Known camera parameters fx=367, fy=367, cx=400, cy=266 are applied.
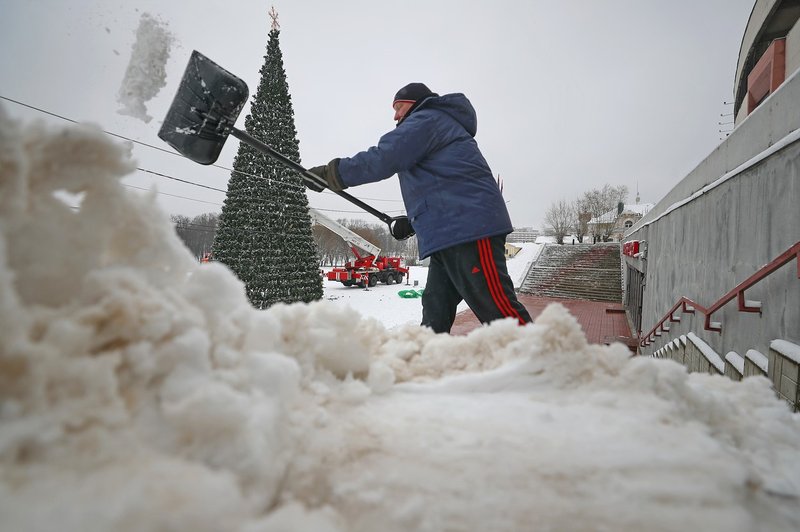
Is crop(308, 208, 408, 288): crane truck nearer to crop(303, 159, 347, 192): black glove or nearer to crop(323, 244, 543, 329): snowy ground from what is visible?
crop(323, 244, 543, 329): snowy ground

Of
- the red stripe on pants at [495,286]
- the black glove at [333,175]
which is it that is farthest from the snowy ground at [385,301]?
the red stripe on pants at [495,286]

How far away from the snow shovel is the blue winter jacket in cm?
73

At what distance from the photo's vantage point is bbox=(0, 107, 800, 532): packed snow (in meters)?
0.48

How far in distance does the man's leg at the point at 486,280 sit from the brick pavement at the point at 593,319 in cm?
773

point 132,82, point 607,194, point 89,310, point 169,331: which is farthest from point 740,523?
point 607,194

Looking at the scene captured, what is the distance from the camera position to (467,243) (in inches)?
93.8

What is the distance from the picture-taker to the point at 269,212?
10242 millimetres

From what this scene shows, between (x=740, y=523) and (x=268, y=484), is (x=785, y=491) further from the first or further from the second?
(x=268, y=484)

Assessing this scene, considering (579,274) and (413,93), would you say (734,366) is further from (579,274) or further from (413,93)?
(579,274)

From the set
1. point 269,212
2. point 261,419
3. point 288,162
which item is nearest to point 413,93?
point 288,162

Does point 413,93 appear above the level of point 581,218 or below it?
below

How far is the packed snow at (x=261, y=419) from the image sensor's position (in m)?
0.48

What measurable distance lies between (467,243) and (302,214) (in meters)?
9.22

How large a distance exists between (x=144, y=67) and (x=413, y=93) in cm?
175
